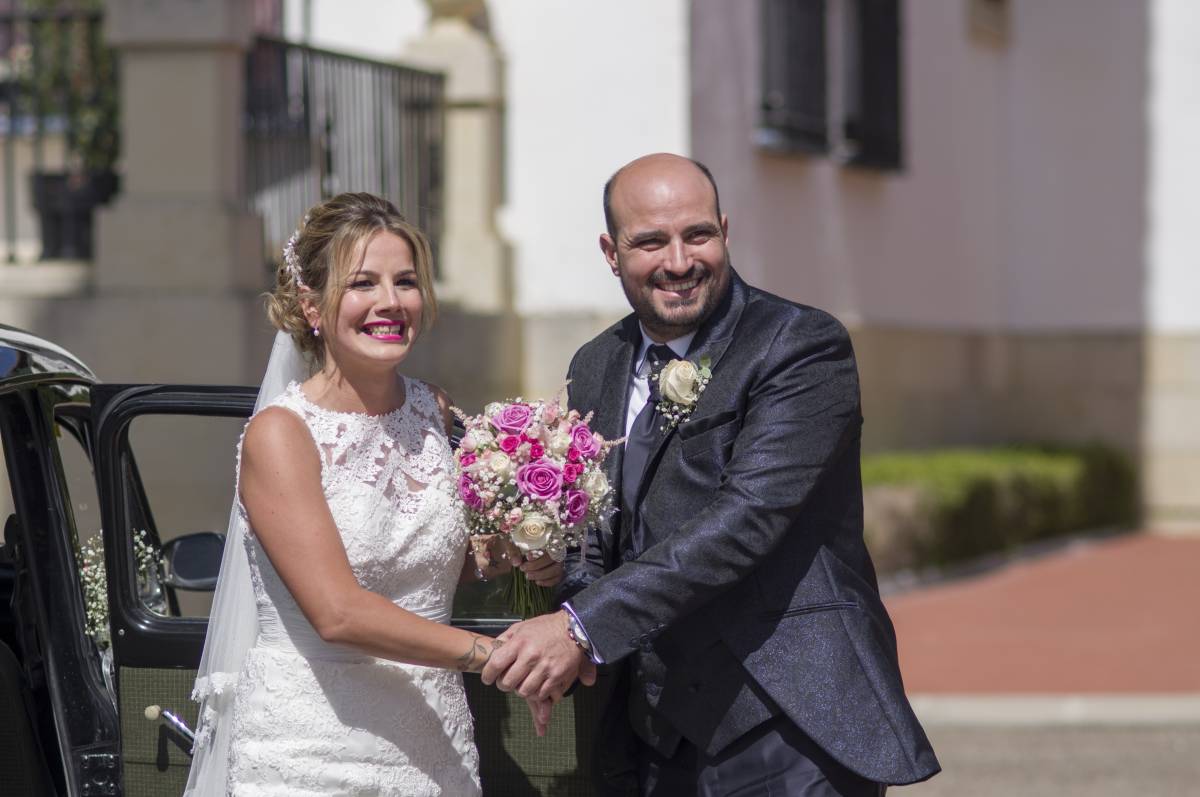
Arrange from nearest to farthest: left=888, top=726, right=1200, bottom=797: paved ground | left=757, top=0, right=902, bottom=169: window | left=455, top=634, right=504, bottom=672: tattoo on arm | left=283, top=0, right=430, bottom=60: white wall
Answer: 1. left=455, top=634, right=504, bottom=672: tattoo on arm
2. left=888, top=726, right=1200, bottom=797: paved ground
3. left=757, top=0, right=902, bottom=169: window
4. left=283, top=0, right=430, bottom=60: white wall

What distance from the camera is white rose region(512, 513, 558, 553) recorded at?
3498mm

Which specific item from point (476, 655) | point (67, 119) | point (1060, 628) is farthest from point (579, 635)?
point (1060, 628)

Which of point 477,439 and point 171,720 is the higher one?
point 477,439

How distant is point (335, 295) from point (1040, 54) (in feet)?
48.5

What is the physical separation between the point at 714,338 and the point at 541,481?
493 mm

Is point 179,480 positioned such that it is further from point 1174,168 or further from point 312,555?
point 1174,168

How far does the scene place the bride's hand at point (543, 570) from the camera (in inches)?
144

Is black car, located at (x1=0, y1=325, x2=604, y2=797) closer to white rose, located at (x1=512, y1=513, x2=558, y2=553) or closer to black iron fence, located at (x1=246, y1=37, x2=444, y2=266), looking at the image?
white rose, located at (x1=512, y1=513, x2=558, y2=553)

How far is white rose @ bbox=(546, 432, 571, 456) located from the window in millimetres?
9077

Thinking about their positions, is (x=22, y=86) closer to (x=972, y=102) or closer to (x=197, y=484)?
(x=197, y=484)

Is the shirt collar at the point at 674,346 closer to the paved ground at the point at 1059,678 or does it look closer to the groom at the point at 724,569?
the groom at the point at 724,569

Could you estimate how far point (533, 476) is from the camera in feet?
11.5

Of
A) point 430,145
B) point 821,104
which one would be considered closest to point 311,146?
point 430,145

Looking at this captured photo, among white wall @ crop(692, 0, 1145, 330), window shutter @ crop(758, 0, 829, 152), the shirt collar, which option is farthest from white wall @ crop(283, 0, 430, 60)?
the shirt collar
